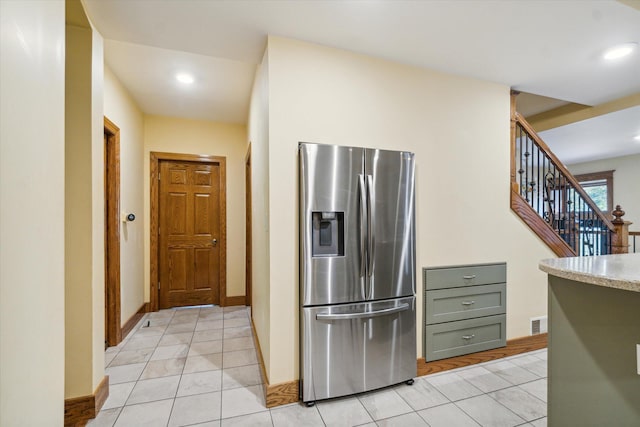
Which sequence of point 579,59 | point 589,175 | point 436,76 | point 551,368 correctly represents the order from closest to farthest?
point 551,368 < point 579,59 < point 436,76 < point 589,175

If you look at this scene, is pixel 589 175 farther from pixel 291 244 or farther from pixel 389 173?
pixel 291 244

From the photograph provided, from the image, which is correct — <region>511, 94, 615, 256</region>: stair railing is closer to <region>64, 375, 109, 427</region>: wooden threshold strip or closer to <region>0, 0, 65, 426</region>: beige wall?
<region>0, 0, 65, 426</region>: beige wall

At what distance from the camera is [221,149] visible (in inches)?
164

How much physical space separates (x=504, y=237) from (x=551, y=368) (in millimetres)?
1545

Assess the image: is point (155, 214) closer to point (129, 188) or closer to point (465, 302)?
point (129, 188)

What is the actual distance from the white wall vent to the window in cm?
580

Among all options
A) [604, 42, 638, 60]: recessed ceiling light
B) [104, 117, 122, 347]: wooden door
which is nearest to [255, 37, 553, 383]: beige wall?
[604, 42, 638, 60]: recessed ceiling light

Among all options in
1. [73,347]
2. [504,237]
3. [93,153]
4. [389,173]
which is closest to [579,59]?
[504,237]

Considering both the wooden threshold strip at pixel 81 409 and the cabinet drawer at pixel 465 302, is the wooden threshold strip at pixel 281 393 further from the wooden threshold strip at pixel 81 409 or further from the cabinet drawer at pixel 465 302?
the cabinet drawer at pixel 465 302

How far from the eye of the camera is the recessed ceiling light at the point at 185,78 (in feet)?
9.23

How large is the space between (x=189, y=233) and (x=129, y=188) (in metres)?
1.05

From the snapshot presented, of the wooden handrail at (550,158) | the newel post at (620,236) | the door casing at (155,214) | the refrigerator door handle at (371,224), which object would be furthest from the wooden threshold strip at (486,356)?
the door casing at (155,214)

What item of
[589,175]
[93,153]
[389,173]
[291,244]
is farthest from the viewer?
[589,175]

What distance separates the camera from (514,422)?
5.94 ft
